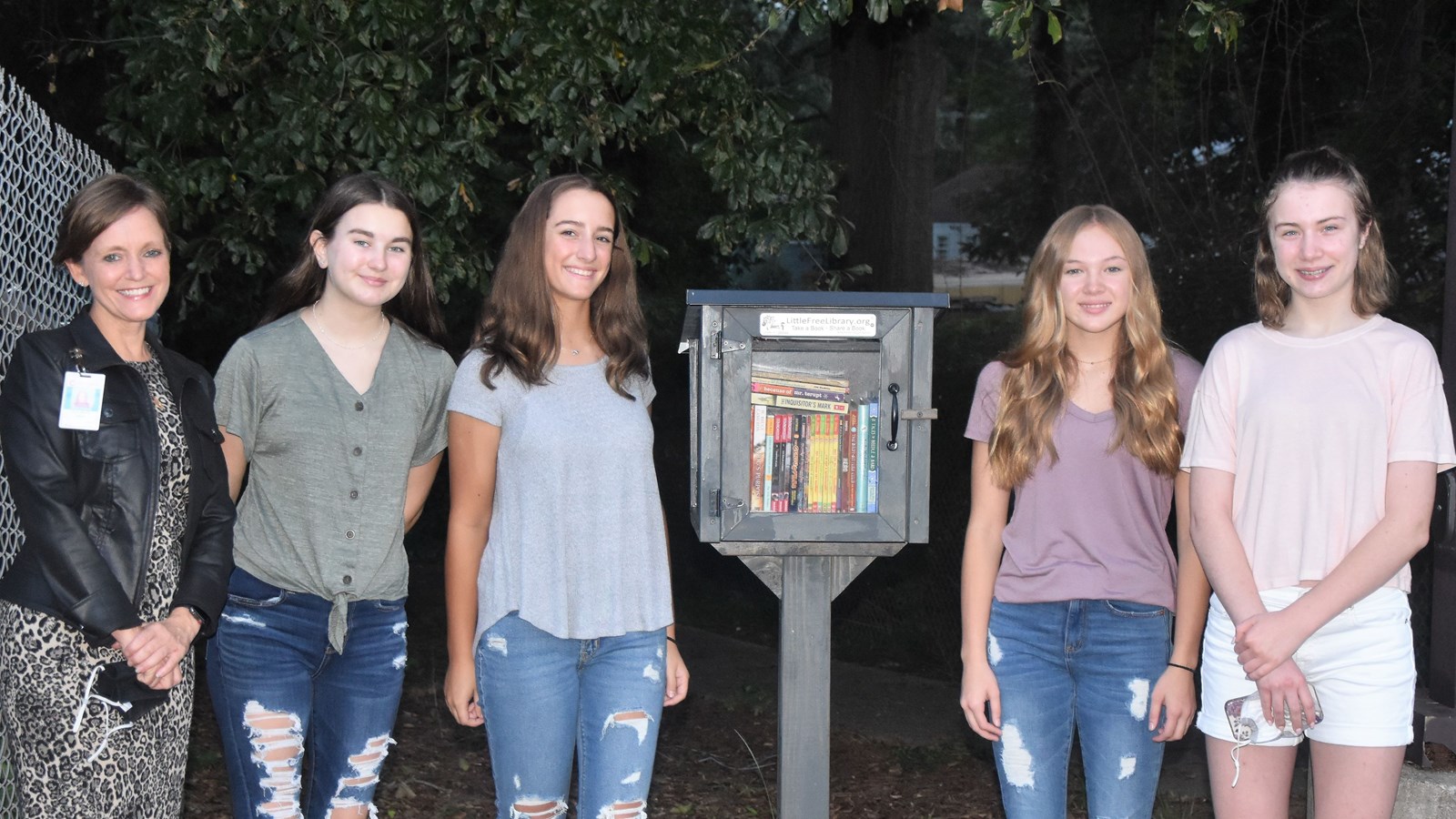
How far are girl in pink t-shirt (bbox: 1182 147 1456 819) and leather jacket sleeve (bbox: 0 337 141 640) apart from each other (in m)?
2.15

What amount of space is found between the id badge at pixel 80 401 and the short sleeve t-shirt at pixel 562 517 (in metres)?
0.68

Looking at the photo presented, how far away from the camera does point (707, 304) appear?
10.1 feet

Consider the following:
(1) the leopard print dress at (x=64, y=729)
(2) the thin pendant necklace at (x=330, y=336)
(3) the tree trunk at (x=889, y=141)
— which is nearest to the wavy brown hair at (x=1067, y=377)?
(2) the thin pendant necklace at (x=330, y=336)

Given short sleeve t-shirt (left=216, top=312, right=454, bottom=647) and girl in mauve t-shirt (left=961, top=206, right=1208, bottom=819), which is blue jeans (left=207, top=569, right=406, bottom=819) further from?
girl in mauve t-shirt (left=961, top=206, right=1208, bottom=819)

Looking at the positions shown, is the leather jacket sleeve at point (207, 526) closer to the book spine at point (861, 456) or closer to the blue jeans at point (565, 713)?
the blue jeans at point (565, 713)

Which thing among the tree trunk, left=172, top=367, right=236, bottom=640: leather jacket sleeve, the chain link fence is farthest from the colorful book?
the tree trunk

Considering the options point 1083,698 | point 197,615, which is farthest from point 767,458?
point 197,615

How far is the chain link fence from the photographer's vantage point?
346 centimetres

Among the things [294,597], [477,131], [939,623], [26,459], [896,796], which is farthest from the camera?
[939,623]

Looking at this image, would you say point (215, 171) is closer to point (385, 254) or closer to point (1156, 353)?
point (385, 254)

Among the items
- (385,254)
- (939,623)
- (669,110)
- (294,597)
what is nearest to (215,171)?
(669,110)

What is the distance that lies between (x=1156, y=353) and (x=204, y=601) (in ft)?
6.71

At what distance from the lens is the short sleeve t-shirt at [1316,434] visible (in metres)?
2.70

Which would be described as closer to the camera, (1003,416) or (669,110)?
(1003,416)
